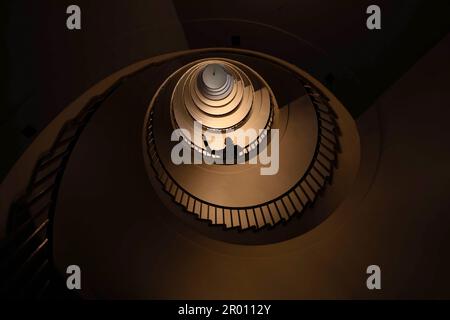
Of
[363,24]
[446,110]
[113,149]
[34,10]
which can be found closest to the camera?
[34,10]

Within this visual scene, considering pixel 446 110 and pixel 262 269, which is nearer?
pixel 446 110

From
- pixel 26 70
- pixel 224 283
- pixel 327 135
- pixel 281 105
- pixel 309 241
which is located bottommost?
pixel 224 283

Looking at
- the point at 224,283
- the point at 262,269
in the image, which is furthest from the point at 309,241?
the point at 224,283

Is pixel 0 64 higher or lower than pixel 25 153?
higher

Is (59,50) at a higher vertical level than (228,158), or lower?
lower

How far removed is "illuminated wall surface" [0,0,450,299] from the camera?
4340 millimetres

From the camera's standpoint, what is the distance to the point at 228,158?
945 centimetres

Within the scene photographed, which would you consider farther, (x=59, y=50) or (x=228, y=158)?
(x=228, y=158)

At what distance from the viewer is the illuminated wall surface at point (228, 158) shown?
4.34 m

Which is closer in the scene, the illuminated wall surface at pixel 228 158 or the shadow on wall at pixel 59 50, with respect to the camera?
the shadow on wall at pixel 59 50

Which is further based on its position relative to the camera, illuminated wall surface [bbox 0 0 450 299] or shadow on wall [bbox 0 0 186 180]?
illuminated wall surface [bbox 0 0 450 299]

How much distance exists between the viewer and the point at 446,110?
203 inches
